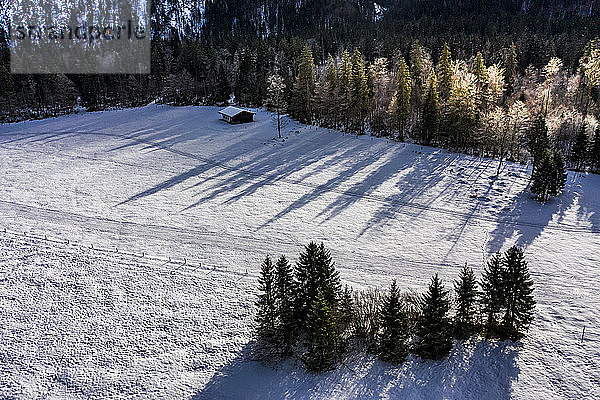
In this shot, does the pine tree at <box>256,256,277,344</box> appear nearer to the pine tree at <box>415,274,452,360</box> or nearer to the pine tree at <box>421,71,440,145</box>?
the pine tree at <box>415,274,452,360</box>

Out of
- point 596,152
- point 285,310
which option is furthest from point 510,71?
point 285,310

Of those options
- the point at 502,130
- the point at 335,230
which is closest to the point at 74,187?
the point at 335,230

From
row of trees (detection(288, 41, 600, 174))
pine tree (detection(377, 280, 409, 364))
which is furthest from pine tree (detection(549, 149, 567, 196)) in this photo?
pine tree (detection(377, 280, 409, 364))

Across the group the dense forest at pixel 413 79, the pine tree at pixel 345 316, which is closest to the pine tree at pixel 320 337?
the pine tree at pixel 345 316

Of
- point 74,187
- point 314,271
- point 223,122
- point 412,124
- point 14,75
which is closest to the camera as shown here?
point 314,271

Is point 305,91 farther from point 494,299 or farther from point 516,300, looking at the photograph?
point 516,300

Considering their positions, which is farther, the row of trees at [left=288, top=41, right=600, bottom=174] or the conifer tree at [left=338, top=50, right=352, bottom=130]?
the conifer tree at [left=338, top=50, right=352, bottom=130]

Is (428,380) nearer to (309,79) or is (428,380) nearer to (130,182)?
(130,182)
